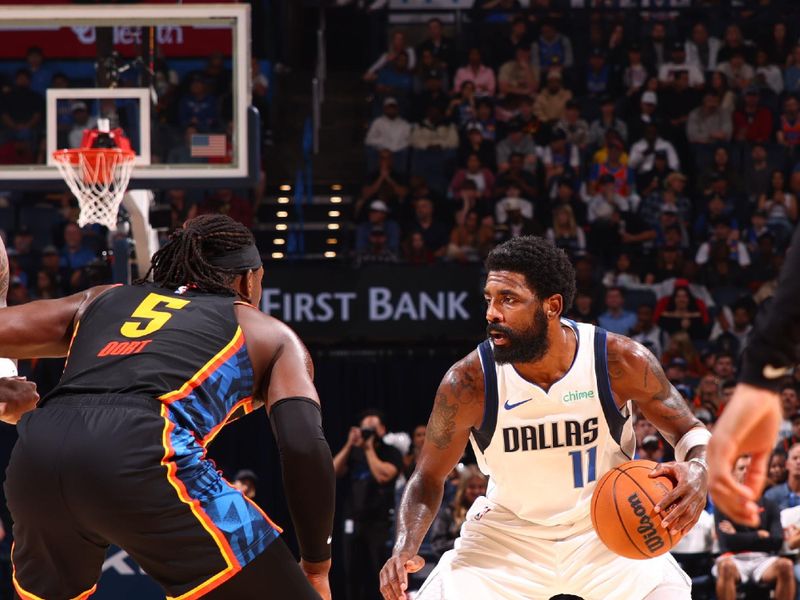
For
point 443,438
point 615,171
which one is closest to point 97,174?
point 443,438

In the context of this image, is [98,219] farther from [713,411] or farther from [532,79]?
[532,79]

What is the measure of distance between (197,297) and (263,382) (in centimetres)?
34

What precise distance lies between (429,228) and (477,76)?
2.91 meters

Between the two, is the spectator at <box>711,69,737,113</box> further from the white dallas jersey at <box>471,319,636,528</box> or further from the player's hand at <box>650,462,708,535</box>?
the player's hand at <box>650,462,708,535</box>

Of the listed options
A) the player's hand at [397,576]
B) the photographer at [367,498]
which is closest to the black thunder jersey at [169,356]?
the player's hand at [397,576]

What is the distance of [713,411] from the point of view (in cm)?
1134

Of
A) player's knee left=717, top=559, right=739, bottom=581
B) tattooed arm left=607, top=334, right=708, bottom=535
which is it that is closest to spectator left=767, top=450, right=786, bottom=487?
player's knee left=717, top=559, right=739, bottom=581

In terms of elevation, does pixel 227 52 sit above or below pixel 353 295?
above

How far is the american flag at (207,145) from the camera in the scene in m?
8.96

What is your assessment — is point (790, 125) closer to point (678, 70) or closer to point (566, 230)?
point (678, 70)

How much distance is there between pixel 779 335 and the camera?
97.8 inches

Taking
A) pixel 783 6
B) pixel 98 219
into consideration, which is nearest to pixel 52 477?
pixel 98 219

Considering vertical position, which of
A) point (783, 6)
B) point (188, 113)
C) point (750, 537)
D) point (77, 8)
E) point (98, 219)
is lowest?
point (750, 537)

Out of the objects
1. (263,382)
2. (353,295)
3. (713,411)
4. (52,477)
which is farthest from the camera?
(353,295)
